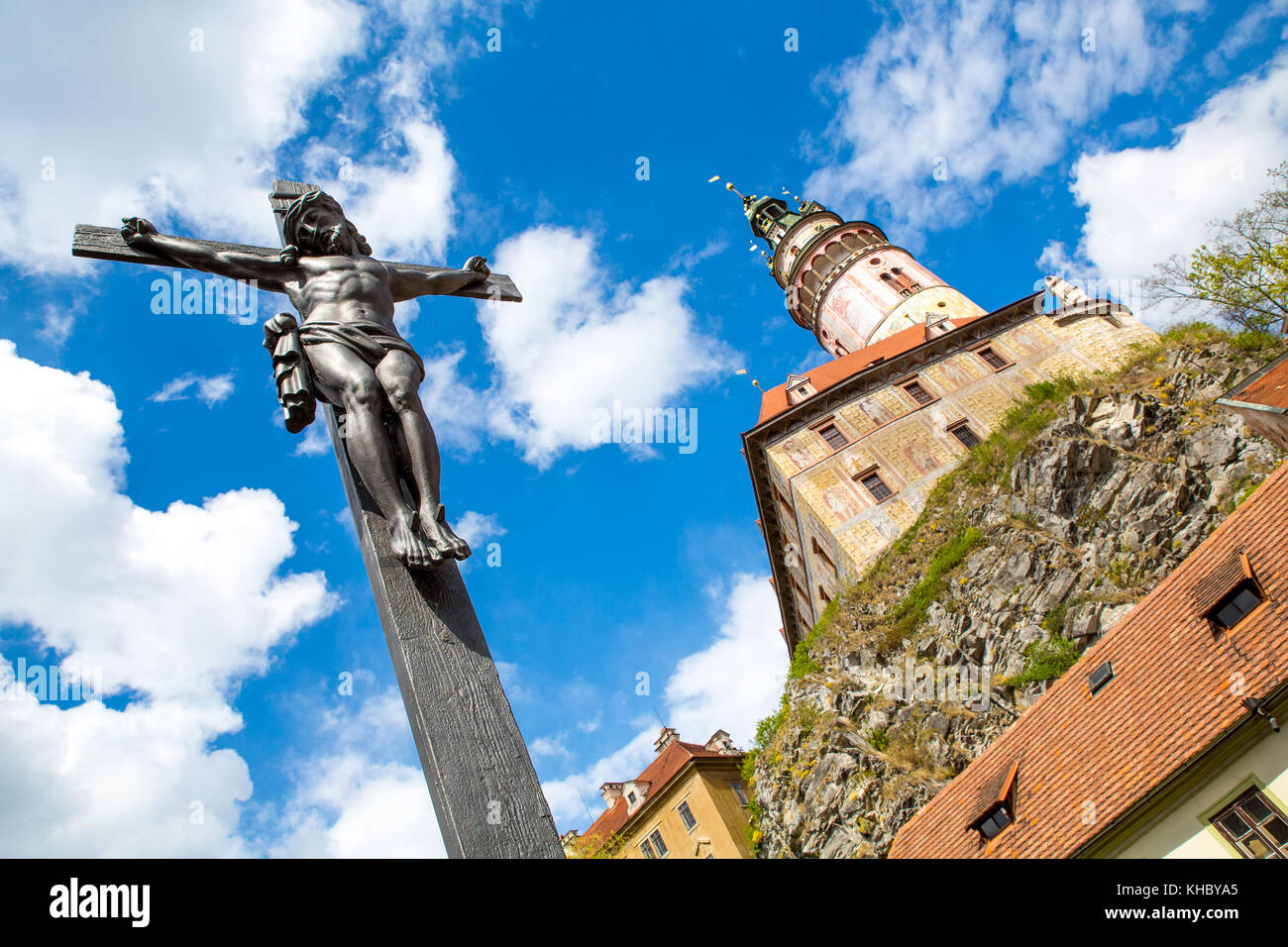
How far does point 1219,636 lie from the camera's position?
12.4m

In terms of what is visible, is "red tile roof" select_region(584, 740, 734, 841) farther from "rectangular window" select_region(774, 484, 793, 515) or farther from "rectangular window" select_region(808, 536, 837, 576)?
"rectangular window" select_region(774, 484, 793, 515)

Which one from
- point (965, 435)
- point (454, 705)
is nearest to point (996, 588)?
point (965, 435)

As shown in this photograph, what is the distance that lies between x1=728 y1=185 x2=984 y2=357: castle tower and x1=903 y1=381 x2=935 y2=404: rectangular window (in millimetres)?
Answer: 5064

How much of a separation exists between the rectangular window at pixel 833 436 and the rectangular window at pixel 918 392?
386 cm

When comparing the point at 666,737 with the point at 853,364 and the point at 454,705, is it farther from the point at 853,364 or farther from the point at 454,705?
the point at 454,705

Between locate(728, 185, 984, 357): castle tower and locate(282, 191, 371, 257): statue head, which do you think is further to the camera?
locate(728, 185, 984, 357): castle tower

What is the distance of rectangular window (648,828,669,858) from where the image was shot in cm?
2900

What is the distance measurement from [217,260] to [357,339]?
3.38 ft

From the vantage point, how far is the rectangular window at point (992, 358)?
3591 cm

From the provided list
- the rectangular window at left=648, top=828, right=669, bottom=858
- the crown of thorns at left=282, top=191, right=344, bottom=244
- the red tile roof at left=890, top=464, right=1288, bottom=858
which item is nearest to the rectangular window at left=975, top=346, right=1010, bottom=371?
the red tile roof at left=890, top=464, right=1288, bottom=858

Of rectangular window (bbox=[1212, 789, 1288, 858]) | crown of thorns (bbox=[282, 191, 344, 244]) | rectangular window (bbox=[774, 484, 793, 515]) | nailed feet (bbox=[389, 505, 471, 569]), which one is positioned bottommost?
rectangular window (bbox=[1212, 789, 1288, 858])

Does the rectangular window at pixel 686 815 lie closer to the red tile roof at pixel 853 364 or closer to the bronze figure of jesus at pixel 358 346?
the red tile roof at pixel 853 364
